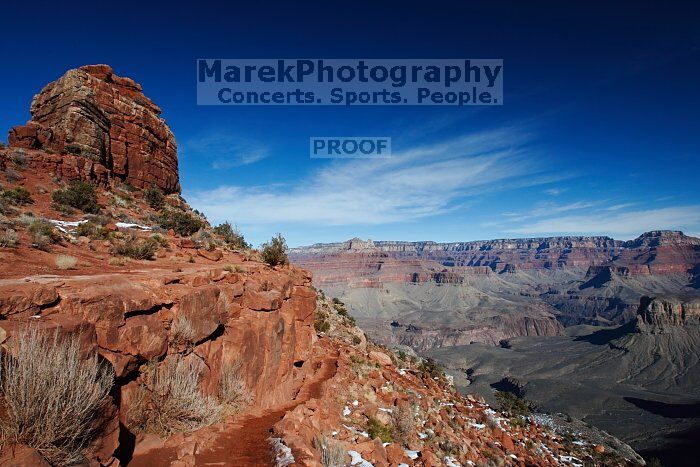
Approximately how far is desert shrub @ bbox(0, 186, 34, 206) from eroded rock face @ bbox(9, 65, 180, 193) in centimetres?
514

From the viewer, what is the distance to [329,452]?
7.43 meters

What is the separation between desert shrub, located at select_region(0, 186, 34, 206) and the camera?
15211 millimetres

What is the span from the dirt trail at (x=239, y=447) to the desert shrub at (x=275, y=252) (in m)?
8.33

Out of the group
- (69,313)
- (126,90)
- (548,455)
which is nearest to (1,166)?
(126,90)

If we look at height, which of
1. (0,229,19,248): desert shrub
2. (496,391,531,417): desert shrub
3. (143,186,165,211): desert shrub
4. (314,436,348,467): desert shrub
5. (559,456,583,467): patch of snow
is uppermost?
(143,186,165,211): desert shrub

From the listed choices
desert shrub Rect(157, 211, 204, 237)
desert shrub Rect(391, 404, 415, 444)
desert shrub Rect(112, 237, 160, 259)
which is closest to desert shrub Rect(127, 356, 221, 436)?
desert shrub Rect(391, 404, 415, 444)

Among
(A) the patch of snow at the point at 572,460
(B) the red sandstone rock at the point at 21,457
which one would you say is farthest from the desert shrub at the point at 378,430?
(A) the patch of snow at the point at 572,460

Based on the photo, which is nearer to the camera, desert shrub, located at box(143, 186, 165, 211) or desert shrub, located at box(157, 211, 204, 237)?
desert shrub, located at box(157, 211, 204, 237)

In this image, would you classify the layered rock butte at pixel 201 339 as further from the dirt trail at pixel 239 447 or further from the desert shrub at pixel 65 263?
the desert shrub at pixel 65 263

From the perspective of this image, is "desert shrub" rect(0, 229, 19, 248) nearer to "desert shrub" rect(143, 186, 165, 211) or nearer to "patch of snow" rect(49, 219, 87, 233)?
"patch of snow" rect(49, 219, 87, 233)

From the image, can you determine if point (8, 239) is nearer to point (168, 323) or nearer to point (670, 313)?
point (168, 323)

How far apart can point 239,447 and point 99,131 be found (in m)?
24.5

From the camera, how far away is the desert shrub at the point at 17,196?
49.9 feet

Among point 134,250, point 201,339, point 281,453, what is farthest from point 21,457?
point 134,250
